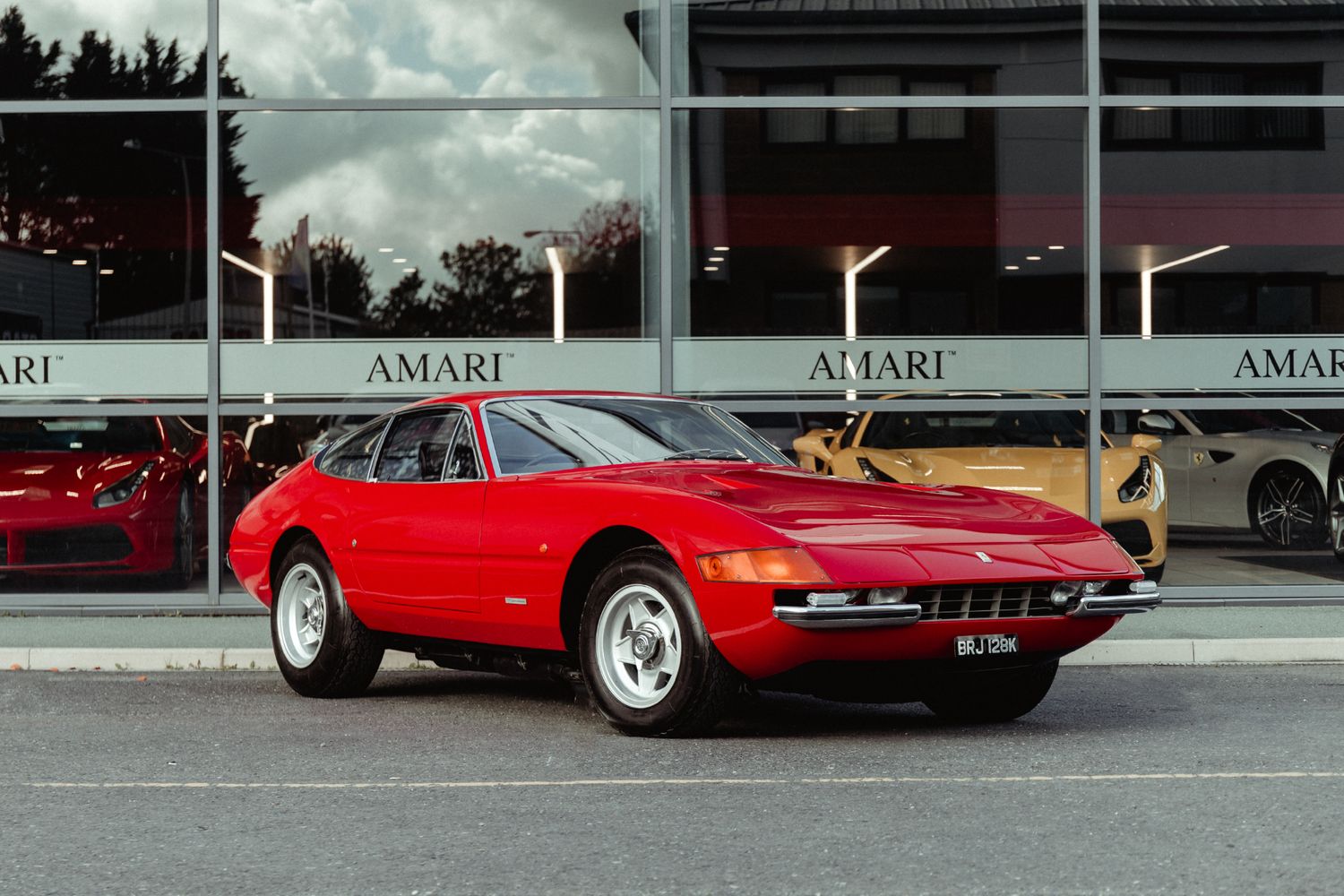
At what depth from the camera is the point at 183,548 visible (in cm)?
1259

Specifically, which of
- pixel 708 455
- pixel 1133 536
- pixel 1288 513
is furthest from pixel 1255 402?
→ pixel 708 455

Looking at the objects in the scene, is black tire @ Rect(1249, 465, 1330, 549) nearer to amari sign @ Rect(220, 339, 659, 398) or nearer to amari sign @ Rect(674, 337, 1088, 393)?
amari sign @ Rect(674, 337, 1088, 393)

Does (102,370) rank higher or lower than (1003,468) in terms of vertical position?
higher

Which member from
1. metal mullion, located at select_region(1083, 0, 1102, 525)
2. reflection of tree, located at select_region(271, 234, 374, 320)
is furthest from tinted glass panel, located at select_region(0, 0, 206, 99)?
metal mullion, located at select_region(1083, 0, 1102, 525)

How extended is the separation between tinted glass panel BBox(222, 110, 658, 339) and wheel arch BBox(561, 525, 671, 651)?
5.79 meters

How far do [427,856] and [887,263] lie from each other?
8.67 m

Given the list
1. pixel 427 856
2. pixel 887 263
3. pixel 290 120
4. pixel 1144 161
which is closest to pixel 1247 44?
pixel 1144 161

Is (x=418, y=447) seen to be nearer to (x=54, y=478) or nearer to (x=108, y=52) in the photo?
(x=54, y=478)

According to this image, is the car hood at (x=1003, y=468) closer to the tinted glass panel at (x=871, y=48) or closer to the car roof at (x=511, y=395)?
the tinted glass panel at (x=871, y=48)

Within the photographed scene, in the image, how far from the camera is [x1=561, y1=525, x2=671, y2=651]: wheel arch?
6.93 m

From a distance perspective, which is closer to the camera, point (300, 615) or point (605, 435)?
point (605, 435)

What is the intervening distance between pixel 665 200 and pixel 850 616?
7035 millimetres

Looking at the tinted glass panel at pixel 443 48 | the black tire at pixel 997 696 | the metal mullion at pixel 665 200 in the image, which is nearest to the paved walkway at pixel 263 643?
the black tire at pixel 997 696

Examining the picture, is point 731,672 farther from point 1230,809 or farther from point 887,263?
point 887,263
